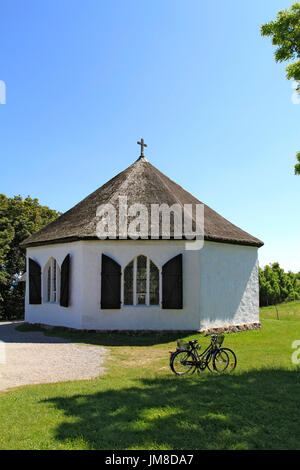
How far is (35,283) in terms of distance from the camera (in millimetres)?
17250

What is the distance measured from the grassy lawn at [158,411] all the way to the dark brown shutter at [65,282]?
6484 millimetres

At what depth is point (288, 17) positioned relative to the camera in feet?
32.2

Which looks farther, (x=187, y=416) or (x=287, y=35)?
(x=287, y=35)

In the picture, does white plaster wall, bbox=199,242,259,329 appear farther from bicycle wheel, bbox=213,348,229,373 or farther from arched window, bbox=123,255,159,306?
bicycle wheel, bbox=213,348,229,373

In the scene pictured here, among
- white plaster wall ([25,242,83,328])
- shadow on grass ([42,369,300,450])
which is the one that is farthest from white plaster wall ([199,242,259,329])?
shadow on grass ([42,369,300,450])

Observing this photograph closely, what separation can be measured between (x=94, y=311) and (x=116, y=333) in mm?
1236

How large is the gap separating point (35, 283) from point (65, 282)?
317 cm

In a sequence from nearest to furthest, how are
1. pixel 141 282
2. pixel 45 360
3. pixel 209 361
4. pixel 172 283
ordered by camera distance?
pixel 209 361 → pixel 45 360 → pixel 172 283 → pixel 141 282

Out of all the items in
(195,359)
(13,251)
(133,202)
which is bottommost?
(195,359)

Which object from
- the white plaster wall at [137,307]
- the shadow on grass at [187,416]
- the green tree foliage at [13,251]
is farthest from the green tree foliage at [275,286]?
the shadow on grass at [187,416]

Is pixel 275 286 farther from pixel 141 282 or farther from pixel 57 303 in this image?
Answer: pixel 57 303

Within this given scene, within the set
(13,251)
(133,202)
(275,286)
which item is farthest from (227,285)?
(275,286)

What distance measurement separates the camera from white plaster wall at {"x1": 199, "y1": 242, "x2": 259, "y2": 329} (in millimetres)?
14453

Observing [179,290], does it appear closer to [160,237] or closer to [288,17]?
[160,237]
